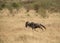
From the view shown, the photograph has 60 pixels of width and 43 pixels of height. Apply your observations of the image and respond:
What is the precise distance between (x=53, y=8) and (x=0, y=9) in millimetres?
7987

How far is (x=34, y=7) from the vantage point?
112ft

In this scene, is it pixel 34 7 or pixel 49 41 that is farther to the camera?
pixel 34 7

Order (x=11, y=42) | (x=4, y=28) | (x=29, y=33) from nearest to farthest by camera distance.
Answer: (x=11, y=42) < (x=29, y=33) < (x=4, y=28)

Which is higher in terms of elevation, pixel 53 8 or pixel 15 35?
pixel 15 35

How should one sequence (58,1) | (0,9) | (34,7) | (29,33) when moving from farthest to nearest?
(58,1) → (34,7) → (0,9) → (29,33)

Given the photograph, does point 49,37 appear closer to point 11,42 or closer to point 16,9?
point 11,42

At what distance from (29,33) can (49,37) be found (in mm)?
1167

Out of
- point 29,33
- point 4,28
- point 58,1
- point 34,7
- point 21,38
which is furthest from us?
point 58,1

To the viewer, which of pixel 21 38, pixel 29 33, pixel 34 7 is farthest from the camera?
pixel 34 7

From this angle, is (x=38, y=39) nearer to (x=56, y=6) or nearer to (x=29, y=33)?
(x=29, y=33)

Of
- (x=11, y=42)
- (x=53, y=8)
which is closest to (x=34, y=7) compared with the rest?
(x=53, y=8)

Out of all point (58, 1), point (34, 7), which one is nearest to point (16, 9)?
point (34, 7)

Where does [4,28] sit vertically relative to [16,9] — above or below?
above

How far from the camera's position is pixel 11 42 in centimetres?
1220
